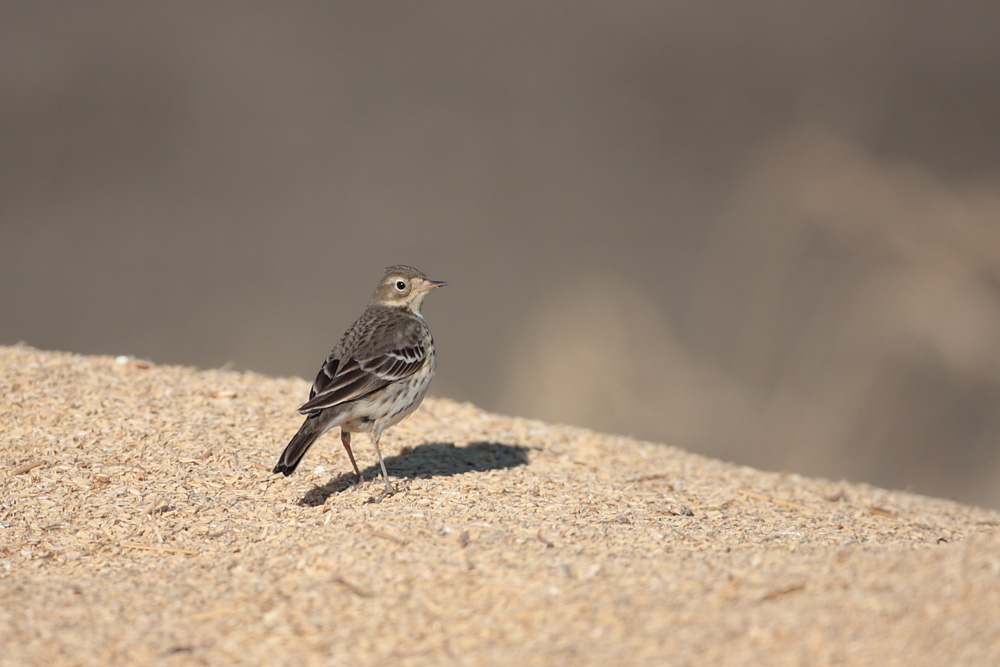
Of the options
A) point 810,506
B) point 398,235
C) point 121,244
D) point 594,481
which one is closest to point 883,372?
point 810,506

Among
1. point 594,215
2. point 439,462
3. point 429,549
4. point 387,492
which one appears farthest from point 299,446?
point 594,215

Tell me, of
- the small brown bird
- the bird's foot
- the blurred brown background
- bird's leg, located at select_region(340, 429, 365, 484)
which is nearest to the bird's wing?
the small brown bird

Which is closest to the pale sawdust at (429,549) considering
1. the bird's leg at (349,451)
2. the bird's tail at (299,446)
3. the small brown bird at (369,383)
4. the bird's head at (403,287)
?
the bird's leg at (349,451)

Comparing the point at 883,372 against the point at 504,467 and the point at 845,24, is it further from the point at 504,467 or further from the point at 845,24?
the point at 845,24

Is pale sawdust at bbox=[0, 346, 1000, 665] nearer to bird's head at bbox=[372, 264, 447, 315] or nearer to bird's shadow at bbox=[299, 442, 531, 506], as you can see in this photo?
bird's shadow at bbox=[299, 442, 531, 506]

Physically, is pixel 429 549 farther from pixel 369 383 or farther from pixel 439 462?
pixel 439 462

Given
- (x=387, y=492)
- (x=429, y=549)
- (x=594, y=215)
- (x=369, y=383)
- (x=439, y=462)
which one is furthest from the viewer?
(x=594, y=215)

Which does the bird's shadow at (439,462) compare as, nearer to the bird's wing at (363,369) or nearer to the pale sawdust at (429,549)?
the pale sawdust at (429,549)

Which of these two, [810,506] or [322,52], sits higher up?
[322,52]
